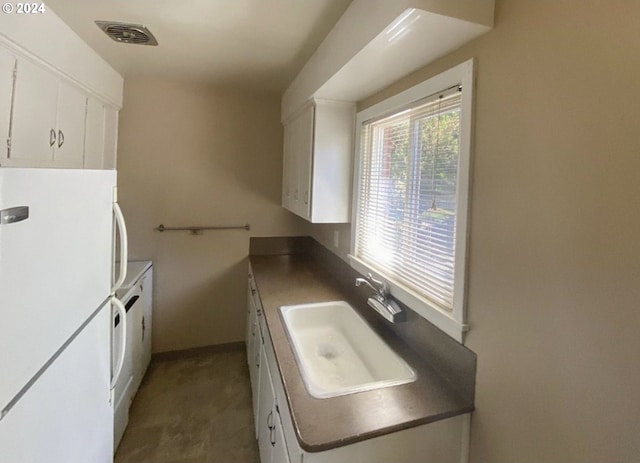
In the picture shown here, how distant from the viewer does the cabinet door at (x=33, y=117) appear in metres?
1.58

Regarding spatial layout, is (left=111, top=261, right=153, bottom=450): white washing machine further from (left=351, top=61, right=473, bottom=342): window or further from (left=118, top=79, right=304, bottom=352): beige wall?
(left=351, top=61, right=473, bottom=342): window

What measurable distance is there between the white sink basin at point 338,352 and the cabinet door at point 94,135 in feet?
5.78

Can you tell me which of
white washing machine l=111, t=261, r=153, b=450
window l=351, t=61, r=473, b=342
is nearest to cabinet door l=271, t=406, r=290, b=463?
window l=351, t=61, r=473, b=342

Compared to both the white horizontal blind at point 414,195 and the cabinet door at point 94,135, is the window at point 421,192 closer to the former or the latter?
the white horizontal blind at point 414,195

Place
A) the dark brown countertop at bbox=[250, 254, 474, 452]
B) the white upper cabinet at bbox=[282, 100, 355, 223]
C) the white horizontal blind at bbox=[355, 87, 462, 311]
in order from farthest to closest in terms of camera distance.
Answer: the white upper cabinet at bbox=[282, 100, 355, 223] < the white horizontal blind at bbox=[355, 87, 462, 311] < the dark brown countertop at bbox=[250, 254, 474, 452]

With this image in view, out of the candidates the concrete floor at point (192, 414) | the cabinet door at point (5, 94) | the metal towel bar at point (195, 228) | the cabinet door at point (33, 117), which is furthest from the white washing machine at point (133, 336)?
the cabinet door at point (5, 94)

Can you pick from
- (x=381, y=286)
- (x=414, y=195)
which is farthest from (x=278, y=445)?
(x=414, y=195)

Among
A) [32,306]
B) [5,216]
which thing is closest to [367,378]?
[32,306]

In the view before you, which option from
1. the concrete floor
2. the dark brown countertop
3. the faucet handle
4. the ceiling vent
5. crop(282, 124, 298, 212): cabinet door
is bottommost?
the concrete floor

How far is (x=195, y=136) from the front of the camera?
9.84 feet

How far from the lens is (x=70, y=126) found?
2057 millimetres

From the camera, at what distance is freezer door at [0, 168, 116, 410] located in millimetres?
747

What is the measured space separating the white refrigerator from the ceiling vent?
100 centimetres

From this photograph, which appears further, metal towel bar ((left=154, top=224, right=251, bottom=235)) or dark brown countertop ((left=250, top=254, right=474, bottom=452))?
metal towel bar ((left=154, top=224, right=251, bottom=235))
